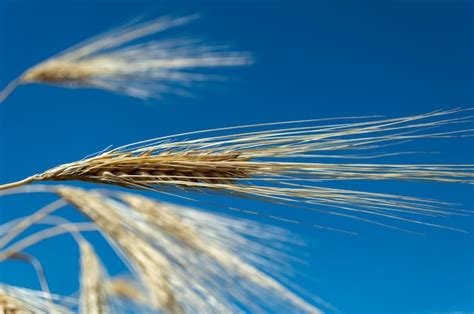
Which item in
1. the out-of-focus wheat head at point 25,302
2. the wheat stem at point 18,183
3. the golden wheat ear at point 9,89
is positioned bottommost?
the out-of-focus wheat head at point 25,302

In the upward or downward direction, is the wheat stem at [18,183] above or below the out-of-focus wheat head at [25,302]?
above

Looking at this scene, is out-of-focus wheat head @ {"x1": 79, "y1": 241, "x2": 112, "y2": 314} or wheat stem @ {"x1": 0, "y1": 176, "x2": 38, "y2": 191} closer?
out-of-focus wheat head @ {"x1": 79, "y1": 241, "x2": 112, "y2": 314}

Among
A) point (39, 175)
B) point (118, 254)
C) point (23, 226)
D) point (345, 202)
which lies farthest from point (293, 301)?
point (23, 226)

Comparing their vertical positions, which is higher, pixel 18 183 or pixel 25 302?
pixel 18 183

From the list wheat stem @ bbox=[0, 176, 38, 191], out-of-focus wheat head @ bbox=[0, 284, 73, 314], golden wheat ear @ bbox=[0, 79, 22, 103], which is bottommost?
out-of-focus wheat head @ bbox=[0, 284, 73, 314]

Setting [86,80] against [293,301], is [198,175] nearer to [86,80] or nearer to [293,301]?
[293,301]

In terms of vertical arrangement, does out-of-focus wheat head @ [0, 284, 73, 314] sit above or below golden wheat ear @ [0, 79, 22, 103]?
below
